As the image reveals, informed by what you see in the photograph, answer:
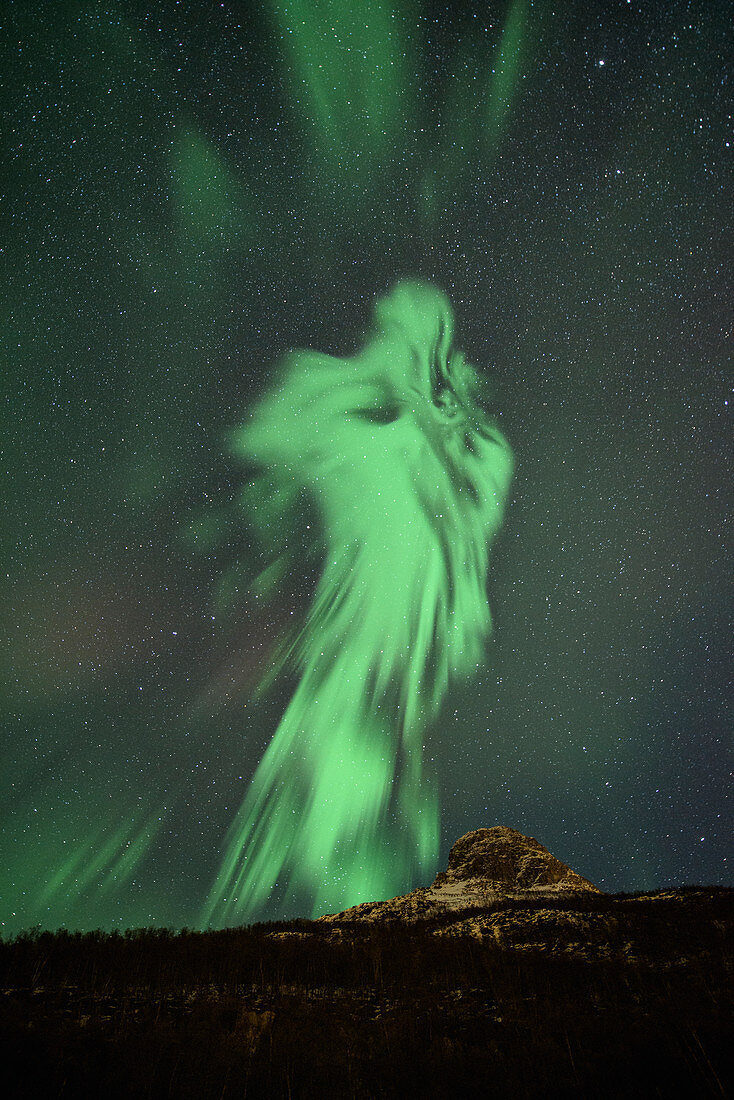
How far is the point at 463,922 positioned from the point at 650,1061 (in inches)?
1192

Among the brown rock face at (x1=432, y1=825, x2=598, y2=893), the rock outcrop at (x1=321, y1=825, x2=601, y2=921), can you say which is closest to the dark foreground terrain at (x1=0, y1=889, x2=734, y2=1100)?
the rock outcrop at (x1=321, y1=825, x2=601, y2=921)

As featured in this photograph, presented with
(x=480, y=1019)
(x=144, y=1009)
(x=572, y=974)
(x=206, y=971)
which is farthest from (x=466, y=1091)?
(x=206, y=971)

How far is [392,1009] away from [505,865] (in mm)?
48189

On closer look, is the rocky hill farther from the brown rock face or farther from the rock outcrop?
the brown rock face

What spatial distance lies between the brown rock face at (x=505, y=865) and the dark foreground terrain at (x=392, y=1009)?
65.5 ft

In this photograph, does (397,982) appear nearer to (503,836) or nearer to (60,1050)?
(60,1050)

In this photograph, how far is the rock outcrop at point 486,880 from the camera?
51.3m

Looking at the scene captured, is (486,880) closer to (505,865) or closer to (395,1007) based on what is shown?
(505,865)

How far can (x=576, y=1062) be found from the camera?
1573cm

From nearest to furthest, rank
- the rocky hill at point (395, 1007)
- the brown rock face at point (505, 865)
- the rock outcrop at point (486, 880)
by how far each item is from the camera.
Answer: the rocky hill at point (395, 1007) → the rock outcrop at point (486, 880) → the brown rock face at point (505, 865)

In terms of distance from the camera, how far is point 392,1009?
2288 centimetres

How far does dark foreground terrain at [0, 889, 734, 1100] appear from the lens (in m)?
14.1

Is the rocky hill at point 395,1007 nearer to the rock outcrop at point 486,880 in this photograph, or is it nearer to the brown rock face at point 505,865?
the rock outcrop at point 486,880

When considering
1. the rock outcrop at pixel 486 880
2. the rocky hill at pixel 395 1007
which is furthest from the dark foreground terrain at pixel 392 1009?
the rock outcrop at pixel 486 880
